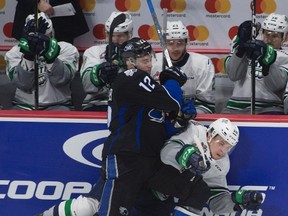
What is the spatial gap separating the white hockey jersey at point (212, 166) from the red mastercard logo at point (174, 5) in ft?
5.35

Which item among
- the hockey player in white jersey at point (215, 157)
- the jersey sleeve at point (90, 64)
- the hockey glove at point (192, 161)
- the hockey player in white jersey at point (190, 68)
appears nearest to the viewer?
the hockey glove at point (192, 161)

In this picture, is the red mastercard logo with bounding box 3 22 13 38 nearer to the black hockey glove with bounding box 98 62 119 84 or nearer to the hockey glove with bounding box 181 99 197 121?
the black hockey glove with bounding box 98 62 119 84

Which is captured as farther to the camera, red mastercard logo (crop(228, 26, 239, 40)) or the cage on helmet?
red mastercard logo (crop(228, 26, 239, 40))

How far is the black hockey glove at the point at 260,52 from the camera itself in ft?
17.1

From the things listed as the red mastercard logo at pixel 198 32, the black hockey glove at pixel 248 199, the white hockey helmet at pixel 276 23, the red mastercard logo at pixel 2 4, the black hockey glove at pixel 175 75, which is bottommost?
the black hockey glove at pixel 248 199

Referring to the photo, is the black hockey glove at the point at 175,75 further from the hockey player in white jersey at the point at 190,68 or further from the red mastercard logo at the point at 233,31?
the red mastercard logo at the point at 233,31

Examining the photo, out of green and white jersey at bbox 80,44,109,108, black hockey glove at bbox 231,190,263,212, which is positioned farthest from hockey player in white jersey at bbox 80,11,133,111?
black hockey glove at bbox 231,190,263,212

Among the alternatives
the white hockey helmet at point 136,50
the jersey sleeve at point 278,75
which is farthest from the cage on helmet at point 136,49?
the jersey sleeve at point 278,75

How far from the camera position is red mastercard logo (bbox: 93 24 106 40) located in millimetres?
6453

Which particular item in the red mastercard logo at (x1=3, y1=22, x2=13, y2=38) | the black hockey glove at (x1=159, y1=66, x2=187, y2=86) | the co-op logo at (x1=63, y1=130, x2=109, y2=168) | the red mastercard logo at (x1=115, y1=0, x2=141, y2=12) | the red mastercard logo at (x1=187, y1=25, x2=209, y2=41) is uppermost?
the red mastercard logo at (x1=115, y1=0, x2=141, y2=12)

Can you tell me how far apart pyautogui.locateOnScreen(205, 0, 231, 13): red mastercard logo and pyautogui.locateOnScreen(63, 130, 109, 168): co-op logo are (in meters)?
1.70

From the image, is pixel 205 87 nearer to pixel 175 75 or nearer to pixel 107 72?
pixel 107 72

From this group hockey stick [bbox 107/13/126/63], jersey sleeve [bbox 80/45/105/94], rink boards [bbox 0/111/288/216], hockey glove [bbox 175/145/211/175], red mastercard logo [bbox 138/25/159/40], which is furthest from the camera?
red mastercard logo [bbox 138/25/159/40]

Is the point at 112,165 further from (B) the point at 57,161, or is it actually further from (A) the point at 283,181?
(A) the point at 283,181
